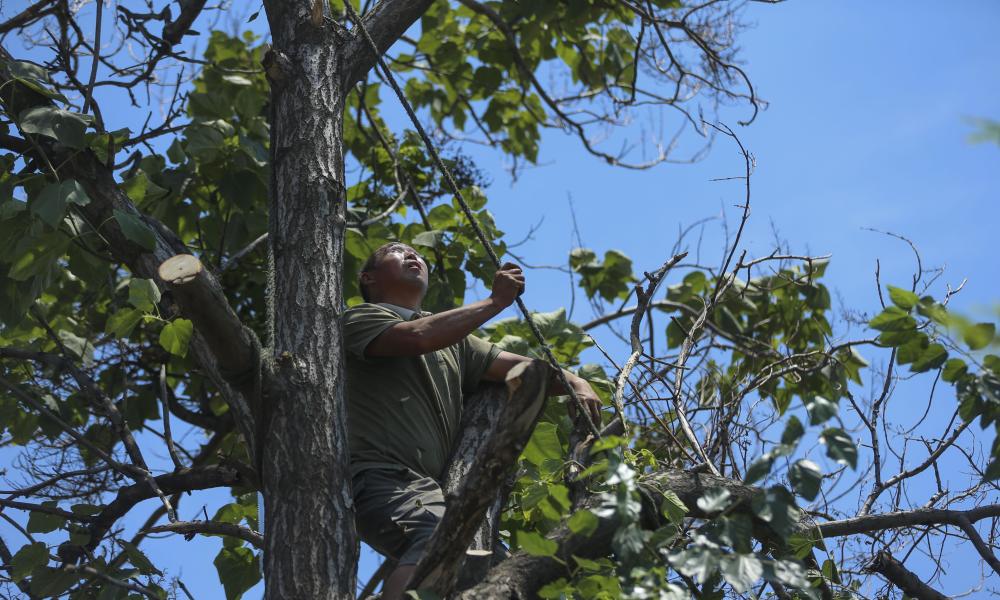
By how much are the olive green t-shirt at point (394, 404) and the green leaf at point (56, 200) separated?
0.85 m

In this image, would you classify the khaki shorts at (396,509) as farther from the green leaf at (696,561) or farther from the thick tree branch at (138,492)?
the green leaf at (696,561)

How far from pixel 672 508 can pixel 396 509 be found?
0.70 m

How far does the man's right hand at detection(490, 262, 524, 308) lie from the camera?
10.1 feet

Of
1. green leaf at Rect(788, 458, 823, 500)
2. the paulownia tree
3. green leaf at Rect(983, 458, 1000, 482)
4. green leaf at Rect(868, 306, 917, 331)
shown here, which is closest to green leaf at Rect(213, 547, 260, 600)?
the paulownia tree

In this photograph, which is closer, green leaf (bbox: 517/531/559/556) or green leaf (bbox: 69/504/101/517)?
green leaf (bbox: 517/531/559/556)

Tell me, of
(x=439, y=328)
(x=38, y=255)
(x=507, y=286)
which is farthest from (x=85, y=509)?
(x=507, y=286)

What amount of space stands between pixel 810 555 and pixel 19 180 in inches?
101

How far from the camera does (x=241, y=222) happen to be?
4.73m

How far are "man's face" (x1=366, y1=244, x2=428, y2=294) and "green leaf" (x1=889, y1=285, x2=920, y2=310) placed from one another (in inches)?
63.2

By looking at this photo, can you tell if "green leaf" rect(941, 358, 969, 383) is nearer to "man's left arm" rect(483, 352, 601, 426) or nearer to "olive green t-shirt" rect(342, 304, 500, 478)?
"man's left arm" rect(483, 352, 601, 426)

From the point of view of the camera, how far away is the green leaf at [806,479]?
221 centimetres

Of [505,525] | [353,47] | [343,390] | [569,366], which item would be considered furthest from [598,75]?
[343,390]

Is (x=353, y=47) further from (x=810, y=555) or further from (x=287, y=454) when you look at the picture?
(x=810, y=555)

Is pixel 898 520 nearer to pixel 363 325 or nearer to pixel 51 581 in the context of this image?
pixel 363 325
